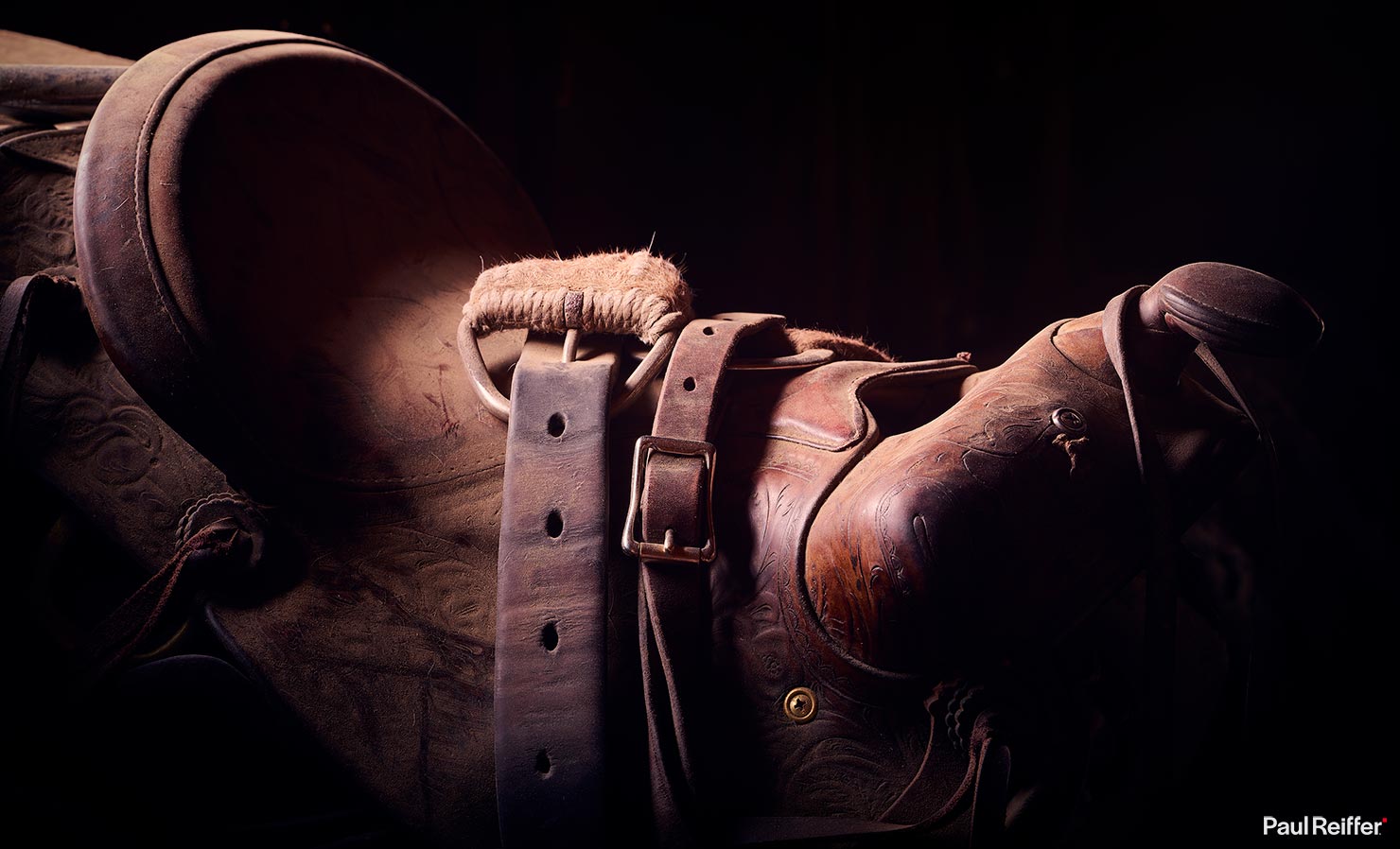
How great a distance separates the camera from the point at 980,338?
1.21 meters

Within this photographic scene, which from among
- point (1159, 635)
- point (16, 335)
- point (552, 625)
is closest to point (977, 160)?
point (1159, 635)

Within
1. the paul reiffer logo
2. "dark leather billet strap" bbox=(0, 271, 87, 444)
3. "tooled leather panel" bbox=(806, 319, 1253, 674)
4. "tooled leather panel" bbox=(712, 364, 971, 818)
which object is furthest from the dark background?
"dark leather billet strap" bbox=(0, 271, 87, 444)

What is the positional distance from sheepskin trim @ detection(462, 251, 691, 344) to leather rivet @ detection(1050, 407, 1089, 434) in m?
0.29

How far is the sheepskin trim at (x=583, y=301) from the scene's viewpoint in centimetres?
59

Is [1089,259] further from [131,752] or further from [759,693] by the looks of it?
[131,752]

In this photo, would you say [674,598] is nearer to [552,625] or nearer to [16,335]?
[552,625]

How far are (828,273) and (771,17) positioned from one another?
0.42m

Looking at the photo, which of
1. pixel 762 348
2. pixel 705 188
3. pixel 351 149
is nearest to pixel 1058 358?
pixel 762 348

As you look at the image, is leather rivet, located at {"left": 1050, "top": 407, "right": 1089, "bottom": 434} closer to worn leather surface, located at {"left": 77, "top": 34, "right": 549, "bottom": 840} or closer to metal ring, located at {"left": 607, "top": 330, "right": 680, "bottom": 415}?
metal ring, located at {"left": 607, "top": 330, "right": 680, "bottom": 415}

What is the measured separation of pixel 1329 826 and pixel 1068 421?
0.58 m

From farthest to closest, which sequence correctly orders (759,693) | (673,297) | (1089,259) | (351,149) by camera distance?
(1089,259) < (351,149) < (673,297) < (759,693)

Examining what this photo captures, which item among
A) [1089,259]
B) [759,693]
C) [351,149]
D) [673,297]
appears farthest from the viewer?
[1089,259]

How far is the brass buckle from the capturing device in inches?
18.9

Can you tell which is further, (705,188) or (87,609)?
(705,188)
